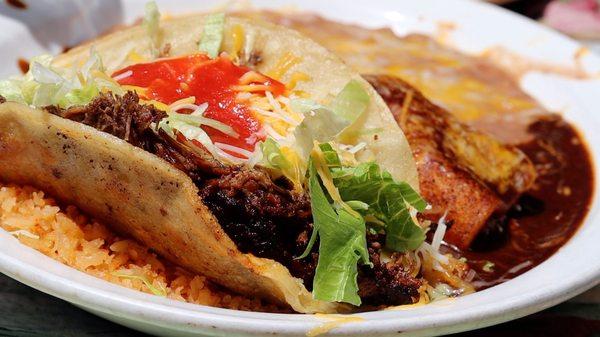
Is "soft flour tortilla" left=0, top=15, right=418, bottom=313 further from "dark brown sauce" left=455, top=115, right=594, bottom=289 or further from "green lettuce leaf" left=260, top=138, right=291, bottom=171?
"dark brown sauce" left=455, top=115, right=594, bottom=289

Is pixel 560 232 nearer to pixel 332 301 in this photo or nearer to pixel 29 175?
pixel 332 301

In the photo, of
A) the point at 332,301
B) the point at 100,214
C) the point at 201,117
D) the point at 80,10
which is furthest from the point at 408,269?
the point at 80,10

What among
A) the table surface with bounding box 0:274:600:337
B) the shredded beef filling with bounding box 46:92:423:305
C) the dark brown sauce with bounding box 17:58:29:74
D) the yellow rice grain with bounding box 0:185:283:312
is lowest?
the table surface with bounding box 0:274:600:337

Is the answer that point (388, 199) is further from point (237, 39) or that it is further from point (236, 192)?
point (237, 39)

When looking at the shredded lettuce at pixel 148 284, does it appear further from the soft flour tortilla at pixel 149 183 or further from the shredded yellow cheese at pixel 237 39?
the shredded yellow cheese at pixel 237 39

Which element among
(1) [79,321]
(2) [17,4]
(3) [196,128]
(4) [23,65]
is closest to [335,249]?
(3) [196,128]

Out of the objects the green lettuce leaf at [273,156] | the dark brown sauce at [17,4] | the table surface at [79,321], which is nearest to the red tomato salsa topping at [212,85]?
the green lettuce leaf at [273,156]

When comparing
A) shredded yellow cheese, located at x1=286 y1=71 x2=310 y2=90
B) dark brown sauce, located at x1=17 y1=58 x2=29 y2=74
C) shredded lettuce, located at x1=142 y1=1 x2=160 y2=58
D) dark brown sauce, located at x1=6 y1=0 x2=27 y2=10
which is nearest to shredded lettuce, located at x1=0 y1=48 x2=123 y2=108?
shredded lettuce, located at x1=142 y1=1 x2=160 y2=58
